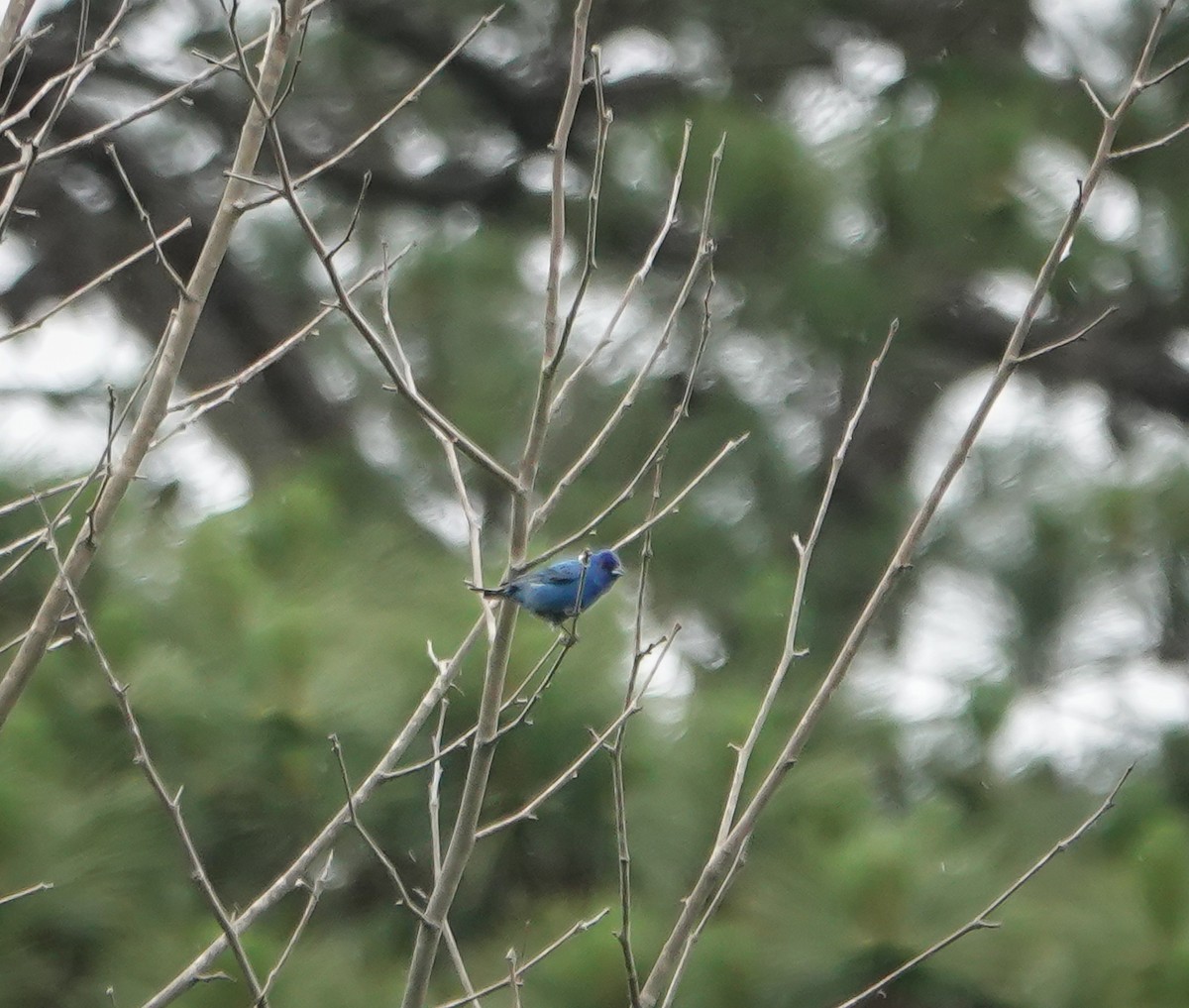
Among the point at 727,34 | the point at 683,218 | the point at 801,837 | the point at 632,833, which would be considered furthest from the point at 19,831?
the point at 727,34

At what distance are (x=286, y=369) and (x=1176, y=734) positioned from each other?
234 centimetres

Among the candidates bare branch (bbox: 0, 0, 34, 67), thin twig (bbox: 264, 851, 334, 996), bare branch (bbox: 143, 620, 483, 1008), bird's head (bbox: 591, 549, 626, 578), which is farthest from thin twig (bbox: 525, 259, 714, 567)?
bird's head (bbox: 591, 549, 626, 578)

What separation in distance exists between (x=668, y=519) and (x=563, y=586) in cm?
124

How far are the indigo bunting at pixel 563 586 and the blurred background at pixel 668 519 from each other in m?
0.06

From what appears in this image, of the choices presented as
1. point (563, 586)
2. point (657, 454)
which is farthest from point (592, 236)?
point (563, 586)

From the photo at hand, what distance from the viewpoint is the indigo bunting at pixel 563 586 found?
2.71 meters

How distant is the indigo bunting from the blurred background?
62mm

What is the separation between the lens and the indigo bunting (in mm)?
2707

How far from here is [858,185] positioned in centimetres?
400

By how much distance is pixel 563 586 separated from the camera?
3.00 m

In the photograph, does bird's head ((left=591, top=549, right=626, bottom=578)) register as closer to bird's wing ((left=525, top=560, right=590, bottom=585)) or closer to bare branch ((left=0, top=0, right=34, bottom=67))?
bird's wing ((left=525, top=560, right=590, bottom=585))

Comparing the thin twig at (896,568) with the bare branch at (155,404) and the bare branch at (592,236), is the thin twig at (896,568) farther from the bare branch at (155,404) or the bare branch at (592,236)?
the bare branch at (155,404)

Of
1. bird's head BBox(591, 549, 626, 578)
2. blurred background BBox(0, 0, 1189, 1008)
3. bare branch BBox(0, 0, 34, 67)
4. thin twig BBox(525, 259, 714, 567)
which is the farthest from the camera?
bird's head BBox(591, 549, 626, 578)

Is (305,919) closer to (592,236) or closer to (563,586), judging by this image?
(592,236)
